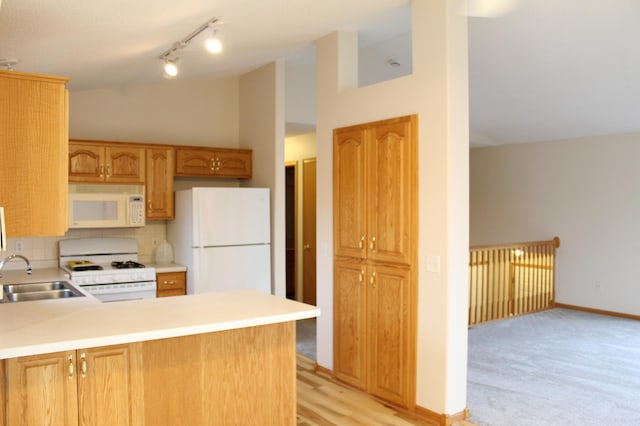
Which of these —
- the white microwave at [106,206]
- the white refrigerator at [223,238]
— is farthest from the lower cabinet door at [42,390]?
the white microwave at [106,206]

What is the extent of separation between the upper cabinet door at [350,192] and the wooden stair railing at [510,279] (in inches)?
102

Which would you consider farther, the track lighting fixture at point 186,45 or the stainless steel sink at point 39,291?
the stainless steel sink at point 39,291

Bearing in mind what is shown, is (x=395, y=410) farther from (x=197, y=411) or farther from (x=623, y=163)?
(x=623, y=163)

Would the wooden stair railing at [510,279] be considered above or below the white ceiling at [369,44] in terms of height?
below

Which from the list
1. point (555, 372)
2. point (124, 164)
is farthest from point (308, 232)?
point (555, 372)

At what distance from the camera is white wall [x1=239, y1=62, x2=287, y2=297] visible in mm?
5457

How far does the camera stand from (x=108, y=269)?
492 centimetres

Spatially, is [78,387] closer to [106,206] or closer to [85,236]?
[106,206]

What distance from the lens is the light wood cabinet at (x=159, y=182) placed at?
209 inches

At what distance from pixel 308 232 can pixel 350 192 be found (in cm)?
306

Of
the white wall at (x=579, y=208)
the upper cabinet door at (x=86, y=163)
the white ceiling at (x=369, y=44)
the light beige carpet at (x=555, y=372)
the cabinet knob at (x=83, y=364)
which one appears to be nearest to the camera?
the cabinet knob at (x=83, y=364)

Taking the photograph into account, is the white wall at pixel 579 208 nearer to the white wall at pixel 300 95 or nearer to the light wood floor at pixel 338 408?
the white wall at pixel 300 95

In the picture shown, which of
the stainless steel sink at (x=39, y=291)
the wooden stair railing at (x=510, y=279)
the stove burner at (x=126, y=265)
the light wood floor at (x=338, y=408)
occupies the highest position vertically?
the stove burner at (x=126, y=265)

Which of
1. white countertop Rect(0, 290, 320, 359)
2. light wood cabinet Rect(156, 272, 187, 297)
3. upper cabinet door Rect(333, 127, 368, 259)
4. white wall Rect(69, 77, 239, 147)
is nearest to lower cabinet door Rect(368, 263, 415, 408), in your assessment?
upper cabinet door Rect(333, 127, 368, 259)
